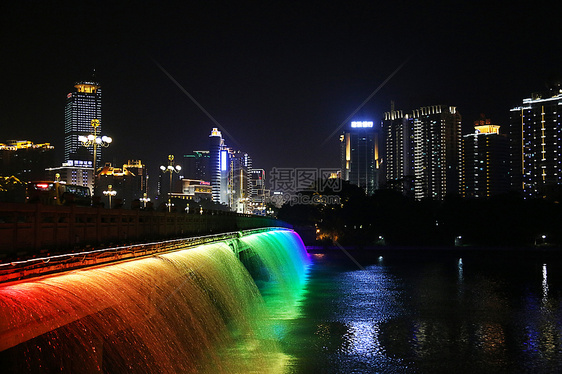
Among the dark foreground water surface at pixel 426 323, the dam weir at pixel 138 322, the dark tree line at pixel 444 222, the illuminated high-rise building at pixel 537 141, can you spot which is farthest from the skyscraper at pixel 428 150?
the dam weir at pixel 138 322

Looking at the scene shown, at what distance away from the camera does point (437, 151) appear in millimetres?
172750

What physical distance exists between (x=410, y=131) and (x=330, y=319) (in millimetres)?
166483

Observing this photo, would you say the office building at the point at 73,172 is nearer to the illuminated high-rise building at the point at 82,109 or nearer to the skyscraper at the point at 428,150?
the illuminated high-rise building at the point at 82,109

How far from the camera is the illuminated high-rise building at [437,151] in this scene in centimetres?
16912

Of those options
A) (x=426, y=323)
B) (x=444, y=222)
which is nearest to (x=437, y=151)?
(x=444, y=222)

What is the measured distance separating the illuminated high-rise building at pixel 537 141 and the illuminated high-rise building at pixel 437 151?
2377 centimetres

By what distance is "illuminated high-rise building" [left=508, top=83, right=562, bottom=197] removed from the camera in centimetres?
13575

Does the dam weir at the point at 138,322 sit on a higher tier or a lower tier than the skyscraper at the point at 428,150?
lower

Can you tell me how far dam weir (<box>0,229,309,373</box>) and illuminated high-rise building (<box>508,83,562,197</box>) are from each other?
12787cm

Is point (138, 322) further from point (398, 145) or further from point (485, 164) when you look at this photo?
point (398, 145)

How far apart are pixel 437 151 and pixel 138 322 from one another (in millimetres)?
167121

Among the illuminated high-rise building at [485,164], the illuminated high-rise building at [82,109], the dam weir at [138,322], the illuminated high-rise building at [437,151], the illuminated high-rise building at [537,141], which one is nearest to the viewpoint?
the dam weir at [138,322]

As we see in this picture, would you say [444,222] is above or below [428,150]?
below

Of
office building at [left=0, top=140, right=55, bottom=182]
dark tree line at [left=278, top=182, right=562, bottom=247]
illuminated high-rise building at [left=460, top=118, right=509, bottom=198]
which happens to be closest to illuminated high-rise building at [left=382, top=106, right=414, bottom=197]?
illuminated high-rise building at [left=460, top=118, right=509, bottom=198]
